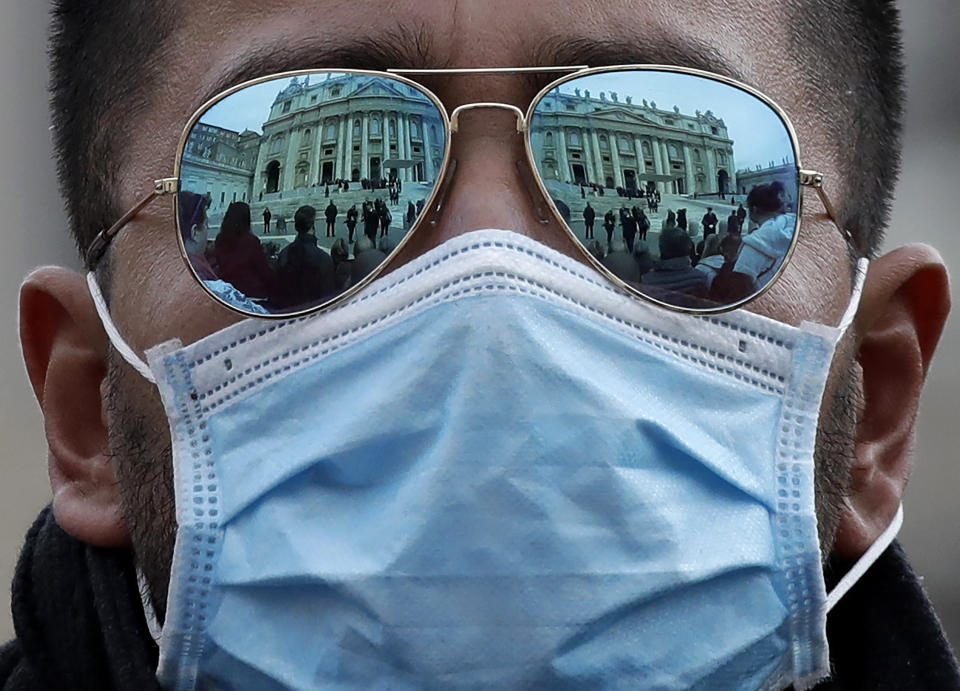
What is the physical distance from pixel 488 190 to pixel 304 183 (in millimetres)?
272

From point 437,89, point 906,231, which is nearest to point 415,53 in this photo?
point 437,89

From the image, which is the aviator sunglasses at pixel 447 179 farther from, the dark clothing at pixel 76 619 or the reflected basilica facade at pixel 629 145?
the dark clothing at pixel 76 619

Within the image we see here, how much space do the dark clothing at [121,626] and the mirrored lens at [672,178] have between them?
670 millimetres

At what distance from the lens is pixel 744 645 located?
6.20 ft

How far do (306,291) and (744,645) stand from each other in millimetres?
805

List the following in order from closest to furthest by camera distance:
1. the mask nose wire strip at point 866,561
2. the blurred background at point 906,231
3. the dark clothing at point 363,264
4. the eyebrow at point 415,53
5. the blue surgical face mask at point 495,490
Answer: the blue surgical face mask at point 495,490
the dark clothing at point 363,264
the eyebrow at point 415,53
the mask nose wire strip at point 866,561
the blurred background at point 906,231

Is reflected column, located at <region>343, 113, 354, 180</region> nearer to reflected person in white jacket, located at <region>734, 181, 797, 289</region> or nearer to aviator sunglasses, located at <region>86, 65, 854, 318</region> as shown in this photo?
aviator sunglasses, located at <region>86, 65, 854, 318</region>

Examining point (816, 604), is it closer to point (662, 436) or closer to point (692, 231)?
point (662, 436)

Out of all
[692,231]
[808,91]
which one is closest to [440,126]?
[692,231]

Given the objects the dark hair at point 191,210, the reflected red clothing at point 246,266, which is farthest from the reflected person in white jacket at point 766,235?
the dark hair at point 191,210

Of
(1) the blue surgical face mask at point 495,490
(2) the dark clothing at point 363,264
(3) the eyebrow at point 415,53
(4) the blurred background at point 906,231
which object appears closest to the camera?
(1) the blue surgical face mask at point 495,490

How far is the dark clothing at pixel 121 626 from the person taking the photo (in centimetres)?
229

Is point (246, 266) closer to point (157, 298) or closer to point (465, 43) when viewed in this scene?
point (157, 298)

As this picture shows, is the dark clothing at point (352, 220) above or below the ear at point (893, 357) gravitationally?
above
